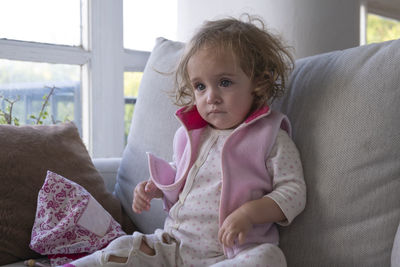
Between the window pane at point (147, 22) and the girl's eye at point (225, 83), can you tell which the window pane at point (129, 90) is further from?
the girl's eye at point (225, 83)

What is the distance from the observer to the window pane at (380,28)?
12.9ft

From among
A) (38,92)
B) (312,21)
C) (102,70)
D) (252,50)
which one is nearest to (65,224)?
(252,50)

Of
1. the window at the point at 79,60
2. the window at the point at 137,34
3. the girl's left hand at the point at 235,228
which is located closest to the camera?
the girl's left hand at the point at 235,228

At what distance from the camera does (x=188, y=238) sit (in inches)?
42.4

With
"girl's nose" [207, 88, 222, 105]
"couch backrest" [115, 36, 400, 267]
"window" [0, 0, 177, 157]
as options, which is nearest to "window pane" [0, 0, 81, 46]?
"window" [0, 0, 177, 157]

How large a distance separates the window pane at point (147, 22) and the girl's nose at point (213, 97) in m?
1.29

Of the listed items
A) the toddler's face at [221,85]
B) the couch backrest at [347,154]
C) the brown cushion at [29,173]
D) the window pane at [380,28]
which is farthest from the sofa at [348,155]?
the window pane at [380,28]

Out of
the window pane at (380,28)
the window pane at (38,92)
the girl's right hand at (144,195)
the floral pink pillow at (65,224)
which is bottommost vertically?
the floral pink pillow at (65,224)

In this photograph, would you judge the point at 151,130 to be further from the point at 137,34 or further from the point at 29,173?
the point at 137,34

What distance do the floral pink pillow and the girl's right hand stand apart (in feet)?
0.45

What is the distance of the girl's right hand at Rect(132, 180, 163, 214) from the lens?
117cm

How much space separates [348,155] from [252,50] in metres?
0.34

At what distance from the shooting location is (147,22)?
7.69 ft

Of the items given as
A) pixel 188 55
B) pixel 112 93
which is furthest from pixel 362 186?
pixel 112 93
